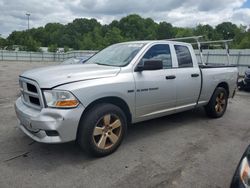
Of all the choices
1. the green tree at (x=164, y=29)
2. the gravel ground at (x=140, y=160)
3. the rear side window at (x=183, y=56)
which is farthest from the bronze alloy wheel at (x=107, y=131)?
the green tree at (x=164, y=29)

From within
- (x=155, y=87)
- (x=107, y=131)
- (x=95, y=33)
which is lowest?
(x=107, y=131)

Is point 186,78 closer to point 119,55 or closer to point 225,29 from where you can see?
point 119,55

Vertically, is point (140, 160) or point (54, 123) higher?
point (54, 123)

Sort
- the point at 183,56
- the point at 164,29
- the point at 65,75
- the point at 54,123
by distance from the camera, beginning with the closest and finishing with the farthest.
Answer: the point at 54,123
the point at 65,75
the point at 183,56
the point at 164,29

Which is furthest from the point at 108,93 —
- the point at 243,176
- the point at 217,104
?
the point at 217,104

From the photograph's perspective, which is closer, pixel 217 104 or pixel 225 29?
pixel 217 104

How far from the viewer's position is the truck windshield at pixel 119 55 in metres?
3.97

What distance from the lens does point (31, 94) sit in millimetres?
3328

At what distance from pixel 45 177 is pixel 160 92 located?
2.26 metres

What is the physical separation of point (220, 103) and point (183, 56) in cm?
181

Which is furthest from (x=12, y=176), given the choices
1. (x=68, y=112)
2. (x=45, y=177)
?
(x=68, y=112)

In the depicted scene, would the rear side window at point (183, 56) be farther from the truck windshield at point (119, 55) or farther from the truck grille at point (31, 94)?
the truck grille at point (31, 94)

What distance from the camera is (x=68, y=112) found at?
3.01 m

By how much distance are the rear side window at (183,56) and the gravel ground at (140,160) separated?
4.40ft
